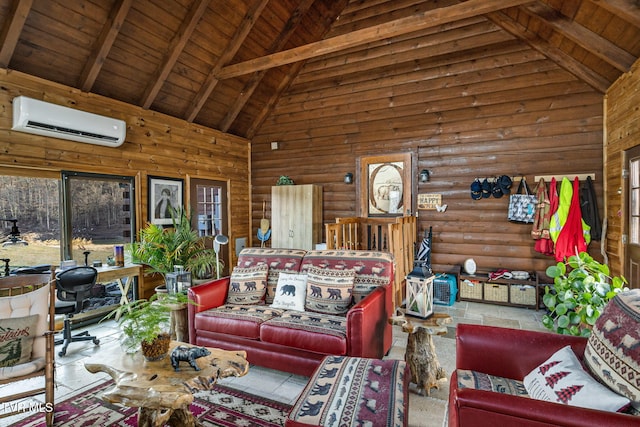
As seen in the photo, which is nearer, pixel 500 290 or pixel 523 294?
pixel 523 294

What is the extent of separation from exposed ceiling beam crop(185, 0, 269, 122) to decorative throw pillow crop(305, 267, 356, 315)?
148 inches

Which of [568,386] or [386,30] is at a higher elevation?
[386,30]

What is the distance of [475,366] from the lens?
1.96 m

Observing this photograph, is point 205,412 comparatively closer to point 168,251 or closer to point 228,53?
point 168,251

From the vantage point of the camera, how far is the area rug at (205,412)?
2201 mm

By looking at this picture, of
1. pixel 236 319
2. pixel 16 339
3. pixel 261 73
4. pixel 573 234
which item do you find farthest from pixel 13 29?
pixel 573 234

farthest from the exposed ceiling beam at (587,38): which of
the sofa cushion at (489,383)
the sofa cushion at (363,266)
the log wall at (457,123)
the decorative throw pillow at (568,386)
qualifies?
the sofa cushion at (489,383)

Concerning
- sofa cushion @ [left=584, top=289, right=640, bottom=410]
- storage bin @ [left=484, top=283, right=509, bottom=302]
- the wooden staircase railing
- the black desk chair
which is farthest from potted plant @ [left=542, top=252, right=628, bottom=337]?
the black desk chair

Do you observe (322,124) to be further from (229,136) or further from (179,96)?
(179,96)

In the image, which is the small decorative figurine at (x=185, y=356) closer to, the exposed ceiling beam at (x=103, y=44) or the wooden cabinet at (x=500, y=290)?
the exposed ceiling beam at (x=103, y=44)

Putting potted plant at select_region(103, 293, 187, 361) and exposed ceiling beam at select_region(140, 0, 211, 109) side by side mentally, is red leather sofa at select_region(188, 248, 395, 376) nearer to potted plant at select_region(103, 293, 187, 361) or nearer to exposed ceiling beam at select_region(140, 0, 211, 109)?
potted plant at select_region(103, 293, 187, 361)

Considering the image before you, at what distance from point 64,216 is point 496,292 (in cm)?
582

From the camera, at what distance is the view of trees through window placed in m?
3.69

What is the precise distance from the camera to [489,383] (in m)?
1.79
